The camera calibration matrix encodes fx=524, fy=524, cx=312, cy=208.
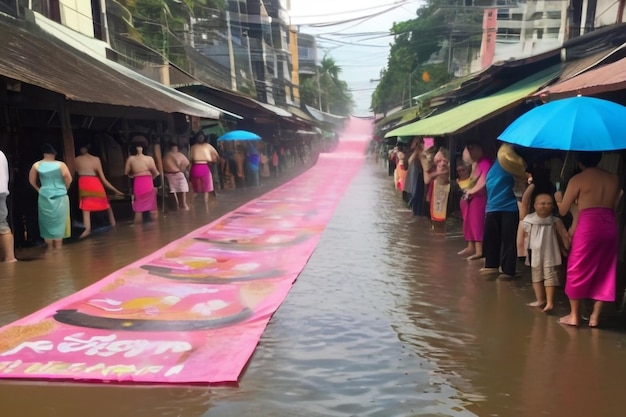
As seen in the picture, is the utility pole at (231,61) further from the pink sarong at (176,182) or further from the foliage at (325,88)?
the foliage at (325,88)

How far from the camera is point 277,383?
3.40m

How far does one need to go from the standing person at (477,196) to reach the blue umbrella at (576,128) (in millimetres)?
2216

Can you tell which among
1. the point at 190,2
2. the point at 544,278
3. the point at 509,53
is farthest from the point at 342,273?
the point at 190,2

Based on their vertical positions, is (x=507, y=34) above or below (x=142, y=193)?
above

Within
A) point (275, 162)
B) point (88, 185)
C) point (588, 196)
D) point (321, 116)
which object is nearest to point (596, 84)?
point (588, 196)

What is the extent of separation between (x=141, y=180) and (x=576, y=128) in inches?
301

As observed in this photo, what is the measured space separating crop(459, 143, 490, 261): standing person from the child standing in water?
1864 millimetres

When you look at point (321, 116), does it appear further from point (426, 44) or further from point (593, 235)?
point (593, 235)

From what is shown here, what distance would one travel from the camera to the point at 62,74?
24.6 ft

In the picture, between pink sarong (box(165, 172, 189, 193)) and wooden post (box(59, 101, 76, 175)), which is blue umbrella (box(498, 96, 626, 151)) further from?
pink sarong (box(165, 172, 189, 193))

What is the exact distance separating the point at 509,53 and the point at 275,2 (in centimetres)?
2101

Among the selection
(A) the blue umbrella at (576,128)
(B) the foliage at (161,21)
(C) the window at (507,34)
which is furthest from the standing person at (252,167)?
(C) the window at (507,34)

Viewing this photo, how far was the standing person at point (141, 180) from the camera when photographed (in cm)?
948

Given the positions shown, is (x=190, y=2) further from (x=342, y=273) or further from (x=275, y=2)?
(x=342, y=273)
